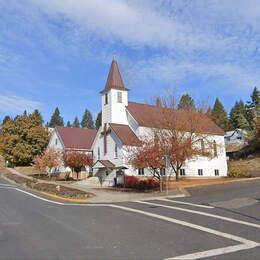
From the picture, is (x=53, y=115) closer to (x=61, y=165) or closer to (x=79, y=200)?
(x=61, y=165)

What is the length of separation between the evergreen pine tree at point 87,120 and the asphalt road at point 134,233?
143 meters

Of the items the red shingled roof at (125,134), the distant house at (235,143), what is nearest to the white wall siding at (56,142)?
the red shingled roof at (125,134)

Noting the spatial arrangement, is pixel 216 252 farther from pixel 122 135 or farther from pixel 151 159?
pixel 122 135

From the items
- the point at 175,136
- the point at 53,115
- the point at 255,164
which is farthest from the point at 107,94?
the point at 53,115

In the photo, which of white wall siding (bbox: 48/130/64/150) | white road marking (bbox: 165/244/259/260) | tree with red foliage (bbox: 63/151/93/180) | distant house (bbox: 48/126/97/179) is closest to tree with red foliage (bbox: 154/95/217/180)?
tree with red foliage (bbox: 63/151/93/180)

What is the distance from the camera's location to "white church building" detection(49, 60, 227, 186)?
124 ft

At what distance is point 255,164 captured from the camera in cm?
5466

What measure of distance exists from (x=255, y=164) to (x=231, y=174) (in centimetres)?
1628

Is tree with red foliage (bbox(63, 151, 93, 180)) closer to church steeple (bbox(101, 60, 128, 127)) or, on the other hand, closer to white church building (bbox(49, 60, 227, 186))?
white church building (bbox(49, 60, 227, 186))

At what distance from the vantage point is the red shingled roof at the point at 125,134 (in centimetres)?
3681

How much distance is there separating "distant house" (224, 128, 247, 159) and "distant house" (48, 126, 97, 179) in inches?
1266

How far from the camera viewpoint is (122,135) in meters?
38.0

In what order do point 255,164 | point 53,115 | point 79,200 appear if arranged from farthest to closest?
point 53,115 → point 255,164 → point 79,200

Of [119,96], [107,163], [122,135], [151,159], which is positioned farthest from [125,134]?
[151,159]
